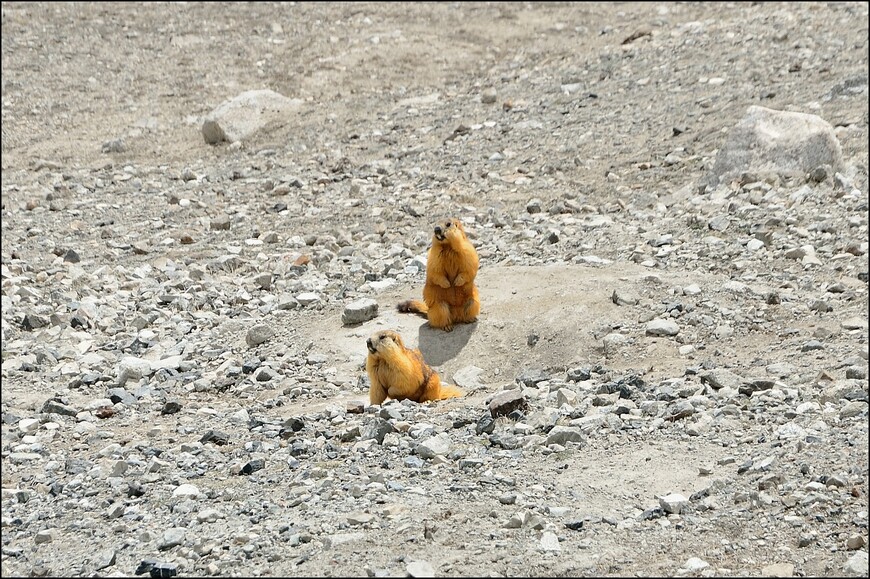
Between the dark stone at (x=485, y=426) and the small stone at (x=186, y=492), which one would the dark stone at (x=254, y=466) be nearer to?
the small stone at (x=186, y=492)

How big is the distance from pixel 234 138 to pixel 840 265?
9.49 metres

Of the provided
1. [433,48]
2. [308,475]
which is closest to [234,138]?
[433,48]

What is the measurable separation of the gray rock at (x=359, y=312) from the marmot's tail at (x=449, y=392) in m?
1.35

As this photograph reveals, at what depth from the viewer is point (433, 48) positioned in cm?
1908

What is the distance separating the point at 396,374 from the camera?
7.88 meters

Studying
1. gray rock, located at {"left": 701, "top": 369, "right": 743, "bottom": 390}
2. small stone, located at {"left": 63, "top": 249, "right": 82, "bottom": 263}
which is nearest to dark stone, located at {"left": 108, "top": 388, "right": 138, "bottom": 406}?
small stone, located at {"left": 63, "top": 249, "right": 82, "bottom": 263}

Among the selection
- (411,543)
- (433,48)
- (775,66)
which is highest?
(433,48)

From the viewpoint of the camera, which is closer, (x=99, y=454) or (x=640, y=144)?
(x=99, y=454)

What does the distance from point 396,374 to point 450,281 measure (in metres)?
1.62

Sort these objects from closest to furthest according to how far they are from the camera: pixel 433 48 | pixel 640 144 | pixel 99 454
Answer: pixel 99 454 < pixel 640 144 < pixel 433 48

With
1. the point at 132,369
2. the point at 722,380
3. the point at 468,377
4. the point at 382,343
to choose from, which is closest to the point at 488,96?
the point at 468,377

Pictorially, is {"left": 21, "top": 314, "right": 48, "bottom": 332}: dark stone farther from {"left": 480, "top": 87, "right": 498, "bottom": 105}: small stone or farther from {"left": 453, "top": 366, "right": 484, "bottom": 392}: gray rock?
{"left": 480, "top": 87, "right": 498, "bottom": 105}: small stone

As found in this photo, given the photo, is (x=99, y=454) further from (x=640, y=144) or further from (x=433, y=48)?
(x=433, y=48)

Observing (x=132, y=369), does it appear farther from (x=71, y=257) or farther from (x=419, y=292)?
(x=71, y=257)
